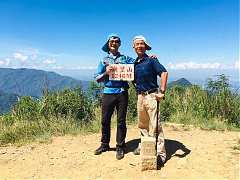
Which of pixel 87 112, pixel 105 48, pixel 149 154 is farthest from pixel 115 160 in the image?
pixel 87 112

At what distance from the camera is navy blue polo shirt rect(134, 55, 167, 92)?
6.31 metres

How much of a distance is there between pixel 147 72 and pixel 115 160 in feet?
5.77

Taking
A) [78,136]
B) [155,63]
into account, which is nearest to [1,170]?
[78,136]

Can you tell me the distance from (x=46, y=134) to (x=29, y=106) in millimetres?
2216

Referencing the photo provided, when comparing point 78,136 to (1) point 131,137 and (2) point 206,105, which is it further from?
(2) point 206,105

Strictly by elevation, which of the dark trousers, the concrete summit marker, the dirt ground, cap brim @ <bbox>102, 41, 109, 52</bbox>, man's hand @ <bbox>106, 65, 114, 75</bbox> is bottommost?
the dirt ground

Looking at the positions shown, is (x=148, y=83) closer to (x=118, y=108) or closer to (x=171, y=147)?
(x=118, y=108)

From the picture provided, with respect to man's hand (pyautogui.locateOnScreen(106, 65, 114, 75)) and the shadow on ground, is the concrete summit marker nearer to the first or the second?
the shadow on ground

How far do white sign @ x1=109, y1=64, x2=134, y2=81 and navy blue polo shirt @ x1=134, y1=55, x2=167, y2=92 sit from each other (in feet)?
0.35

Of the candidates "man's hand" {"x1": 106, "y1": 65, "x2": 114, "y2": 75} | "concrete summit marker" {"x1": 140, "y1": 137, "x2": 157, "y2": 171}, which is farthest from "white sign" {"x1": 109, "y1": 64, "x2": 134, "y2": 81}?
"concrete summit marker" {"x1": 140, "y1": 137, "x2": 157, "y2": 171}

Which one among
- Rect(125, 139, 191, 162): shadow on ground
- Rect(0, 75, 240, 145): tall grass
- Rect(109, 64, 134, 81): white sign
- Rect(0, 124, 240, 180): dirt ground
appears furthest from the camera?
Rect(0, 75, 240, 145): tall grass

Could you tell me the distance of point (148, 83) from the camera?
644 centimetres

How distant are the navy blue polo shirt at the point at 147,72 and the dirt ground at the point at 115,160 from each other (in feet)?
4.54

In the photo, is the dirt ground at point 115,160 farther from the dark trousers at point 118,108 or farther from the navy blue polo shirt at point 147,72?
the navy blue polo shirt at point 147,72
